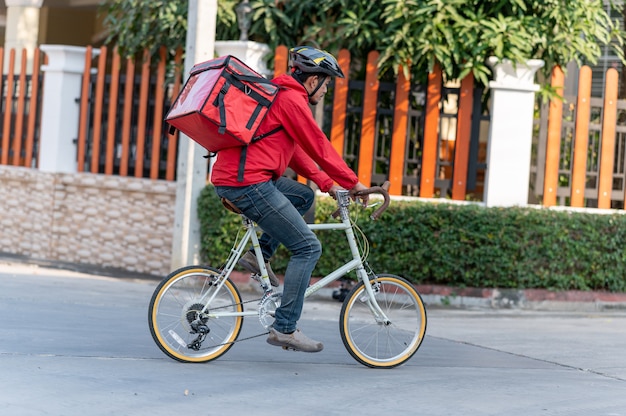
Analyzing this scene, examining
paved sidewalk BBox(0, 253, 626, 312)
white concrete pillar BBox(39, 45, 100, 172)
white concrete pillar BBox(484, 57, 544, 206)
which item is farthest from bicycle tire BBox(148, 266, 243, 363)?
white concrete pillar BBox(39, 45, 100, 172)

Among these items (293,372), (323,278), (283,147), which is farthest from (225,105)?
(293,372)

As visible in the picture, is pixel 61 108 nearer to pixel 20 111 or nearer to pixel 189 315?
pixel 20 111

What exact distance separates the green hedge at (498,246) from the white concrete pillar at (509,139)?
1.25 ft

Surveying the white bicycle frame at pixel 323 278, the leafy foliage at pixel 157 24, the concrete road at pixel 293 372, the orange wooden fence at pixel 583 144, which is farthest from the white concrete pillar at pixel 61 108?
the white bicycle frame at pixel 323 278

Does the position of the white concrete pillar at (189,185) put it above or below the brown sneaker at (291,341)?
above

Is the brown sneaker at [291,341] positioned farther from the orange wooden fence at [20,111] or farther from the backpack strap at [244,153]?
the orange wooden fence at [20,111]

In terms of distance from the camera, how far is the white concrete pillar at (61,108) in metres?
12.7

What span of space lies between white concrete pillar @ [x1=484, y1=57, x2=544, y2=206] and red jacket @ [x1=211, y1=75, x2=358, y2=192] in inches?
195

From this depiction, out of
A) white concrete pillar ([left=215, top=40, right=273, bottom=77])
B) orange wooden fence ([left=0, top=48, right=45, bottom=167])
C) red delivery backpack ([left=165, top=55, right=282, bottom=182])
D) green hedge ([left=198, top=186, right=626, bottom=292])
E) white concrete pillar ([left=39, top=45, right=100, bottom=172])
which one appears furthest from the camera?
orange wooden fence ([left=0, top=48, right=45, bottom=167])

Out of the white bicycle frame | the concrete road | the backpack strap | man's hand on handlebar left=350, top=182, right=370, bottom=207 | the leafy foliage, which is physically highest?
the leafy foliage

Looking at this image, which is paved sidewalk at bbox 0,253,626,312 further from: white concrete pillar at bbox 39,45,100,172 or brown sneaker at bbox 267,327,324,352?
white concrete pillar at bbox 39,45,100,172

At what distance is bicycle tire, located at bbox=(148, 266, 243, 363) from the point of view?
6.23m

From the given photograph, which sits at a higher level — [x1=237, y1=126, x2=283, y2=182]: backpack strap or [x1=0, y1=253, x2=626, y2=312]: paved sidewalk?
[x1=237, y1=126, x2=283, y2=182]: backpack strap

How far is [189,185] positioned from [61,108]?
2558 mm
